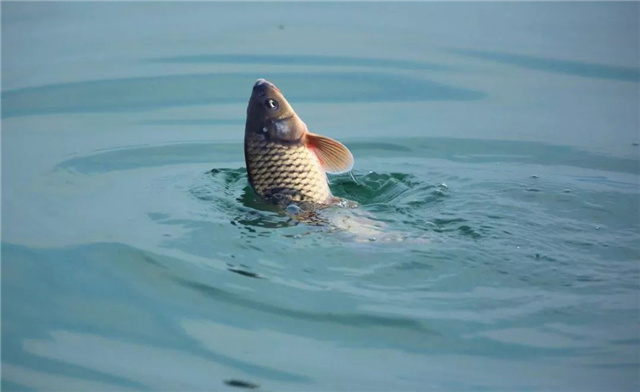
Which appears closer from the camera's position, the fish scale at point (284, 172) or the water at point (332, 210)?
the water at point (332, 210)

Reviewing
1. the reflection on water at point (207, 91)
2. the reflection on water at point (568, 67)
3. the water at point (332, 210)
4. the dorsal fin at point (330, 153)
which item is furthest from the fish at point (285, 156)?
the reflection on water at point (568, 67)

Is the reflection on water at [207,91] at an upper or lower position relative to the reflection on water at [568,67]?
lower

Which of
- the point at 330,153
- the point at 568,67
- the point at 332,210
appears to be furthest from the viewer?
the point at 568,67

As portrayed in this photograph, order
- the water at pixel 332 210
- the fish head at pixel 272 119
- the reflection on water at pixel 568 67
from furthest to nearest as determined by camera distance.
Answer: the reflection on water at pixel 568 67 < the fish head at pixel 272 119 < the water at pixel 332 210

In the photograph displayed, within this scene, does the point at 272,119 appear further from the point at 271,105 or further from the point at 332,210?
the point at 332,210

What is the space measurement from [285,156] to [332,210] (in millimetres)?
446

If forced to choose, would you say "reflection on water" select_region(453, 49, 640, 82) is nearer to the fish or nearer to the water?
the water

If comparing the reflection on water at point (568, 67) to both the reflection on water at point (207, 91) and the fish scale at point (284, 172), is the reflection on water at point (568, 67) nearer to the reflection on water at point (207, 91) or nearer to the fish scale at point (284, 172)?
the reflection on water at point (207, 91)

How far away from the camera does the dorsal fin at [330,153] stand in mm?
6238

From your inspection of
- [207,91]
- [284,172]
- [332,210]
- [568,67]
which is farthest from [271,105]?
[568,67]

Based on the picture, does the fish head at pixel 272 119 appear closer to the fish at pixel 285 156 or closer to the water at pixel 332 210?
the fish at pixel 285 156

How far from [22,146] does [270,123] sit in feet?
8.69

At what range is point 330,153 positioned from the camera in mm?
6270

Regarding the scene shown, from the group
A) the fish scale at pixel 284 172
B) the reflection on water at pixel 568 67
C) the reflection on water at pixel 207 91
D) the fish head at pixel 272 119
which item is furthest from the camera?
the reflection on water at pixel 568 67
